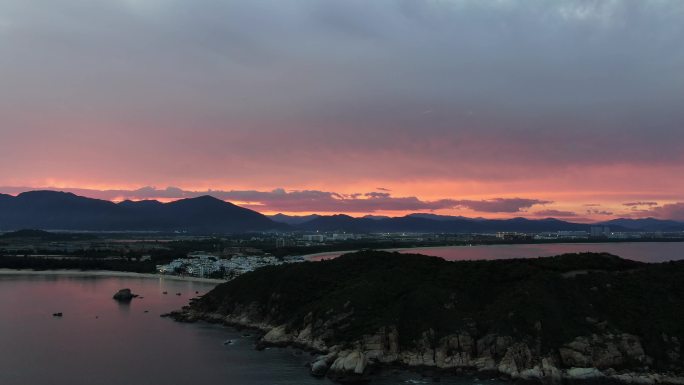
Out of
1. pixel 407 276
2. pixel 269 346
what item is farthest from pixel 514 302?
pixel 269 346

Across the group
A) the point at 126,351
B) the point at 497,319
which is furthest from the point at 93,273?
the point at 497,319

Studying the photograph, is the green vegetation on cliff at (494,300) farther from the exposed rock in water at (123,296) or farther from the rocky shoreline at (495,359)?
the exposed rock in water at (123,296)

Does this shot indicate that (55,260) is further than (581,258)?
Yes

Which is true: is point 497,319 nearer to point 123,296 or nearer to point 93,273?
point 123,296

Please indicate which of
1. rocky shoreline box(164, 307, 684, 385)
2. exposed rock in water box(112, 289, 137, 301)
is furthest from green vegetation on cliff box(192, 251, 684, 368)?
exposed rock in water box(112, 289, 137, 301)

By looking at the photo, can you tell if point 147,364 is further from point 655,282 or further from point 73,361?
point 655,282
